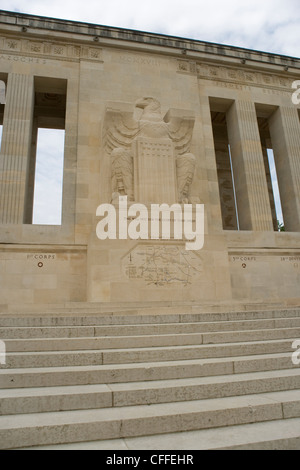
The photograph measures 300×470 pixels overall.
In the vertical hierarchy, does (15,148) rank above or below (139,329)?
above

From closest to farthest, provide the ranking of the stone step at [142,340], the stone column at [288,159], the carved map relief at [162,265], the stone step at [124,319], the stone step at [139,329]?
the stone step at [142,340], the stone step at [139,329], the stone step at [124,319], the carved map relief at [162,265], the stone column at [288,159]

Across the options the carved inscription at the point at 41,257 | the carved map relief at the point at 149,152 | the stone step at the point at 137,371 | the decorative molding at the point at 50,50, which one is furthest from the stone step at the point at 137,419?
the decorative molding at the point at 50,50

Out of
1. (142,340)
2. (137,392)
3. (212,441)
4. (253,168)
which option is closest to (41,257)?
(142,340)

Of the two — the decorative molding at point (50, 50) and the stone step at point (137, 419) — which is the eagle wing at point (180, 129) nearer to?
the decorative molding at point (50, 50)

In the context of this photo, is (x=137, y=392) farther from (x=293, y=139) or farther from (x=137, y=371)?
(x=293, y=139)

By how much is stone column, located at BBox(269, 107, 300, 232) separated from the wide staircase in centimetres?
1030

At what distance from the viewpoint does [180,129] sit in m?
12.2

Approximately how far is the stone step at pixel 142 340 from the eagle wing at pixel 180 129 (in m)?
8.03

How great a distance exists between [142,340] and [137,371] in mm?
937

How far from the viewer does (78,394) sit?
3.42 m

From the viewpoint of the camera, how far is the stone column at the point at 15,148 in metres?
11.6

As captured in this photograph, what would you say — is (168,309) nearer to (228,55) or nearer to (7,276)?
(7,276)

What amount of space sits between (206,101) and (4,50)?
818 centimetres

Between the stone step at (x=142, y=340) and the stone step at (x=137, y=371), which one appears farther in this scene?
the stone step at (x=142, y=340)
